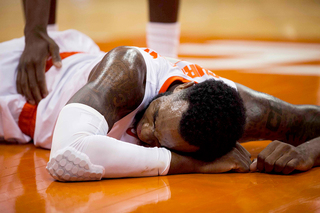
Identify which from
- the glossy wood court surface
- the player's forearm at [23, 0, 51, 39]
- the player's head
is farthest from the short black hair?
the player's forearm at [23, 0, 51, 39]

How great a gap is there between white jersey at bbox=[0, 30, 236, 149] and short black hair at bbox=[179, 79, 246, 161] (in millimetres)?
262

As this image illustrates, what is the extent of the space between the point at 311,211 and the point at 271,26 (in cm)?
630

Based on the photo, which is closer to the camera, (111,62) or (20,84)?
(111,62)

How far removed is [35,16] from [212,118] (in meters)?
1.20

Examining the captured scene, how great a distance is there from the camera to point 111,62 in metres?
1.28

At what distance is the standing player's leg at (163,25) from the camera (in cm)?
255

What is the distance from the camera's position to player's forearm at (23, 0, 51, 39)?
69.2 inches

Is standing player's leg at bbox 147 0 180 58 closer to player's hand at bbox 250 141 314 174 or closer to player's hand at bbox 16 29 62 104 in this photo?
player's hand at bbox 16 29 62 104

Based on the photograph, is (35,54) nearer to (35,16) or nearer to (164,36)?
(35,16)

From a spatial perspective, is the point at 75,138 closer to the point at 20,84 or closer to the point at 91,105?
the point at 91,105

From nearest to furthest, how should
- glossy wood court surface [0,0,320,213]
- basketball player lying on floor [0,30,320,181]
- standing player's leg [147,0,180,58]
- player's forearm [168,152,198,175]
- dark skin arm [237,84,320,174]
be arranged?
glossy wood court surface [0,0,320,213]
basketball player lying on floor [0,30,320,181]
player's forearm [168,152,198,175]
dark skin arm [237,84,320,174]
standing player's leg [147,0,180,58]

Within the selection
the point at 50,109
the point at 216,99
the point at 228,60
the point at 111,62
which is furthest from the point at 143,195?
the point at 228,60

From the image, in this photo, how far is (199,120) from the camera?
42.9 inches

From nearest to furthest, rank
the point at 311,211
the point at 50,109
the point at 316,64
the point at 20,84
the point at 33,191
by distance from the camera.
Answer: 1. the point at 311,211
2. the point at 33,191
3. the point at 50,109
4. the point at 20,84
5. the point at 316,64
